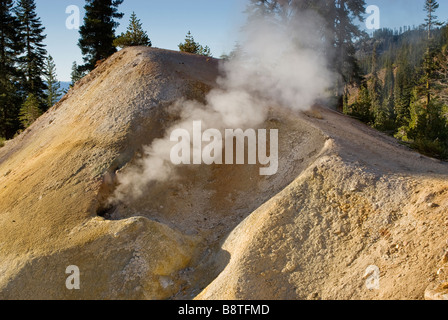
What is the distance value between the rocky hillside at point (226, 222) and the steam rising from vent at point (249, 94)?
0.32m

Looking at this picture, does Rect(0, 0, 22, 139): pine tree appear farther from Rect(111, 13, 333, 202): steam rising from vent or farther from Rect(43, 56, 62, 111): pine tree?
Rect(111, 13, 333, 202): steam rising from vent

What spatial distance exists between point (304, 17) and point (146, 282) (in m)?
16.1

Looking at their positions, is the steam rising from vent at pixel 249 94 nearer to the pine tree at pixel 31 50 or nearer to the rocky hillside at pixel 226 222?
the rocky hillside at pixel 226 222

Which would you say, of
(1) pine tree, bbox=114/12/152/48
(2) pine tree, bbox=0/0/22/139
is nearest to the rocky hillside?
(1) pine tree, bbox=114/12/152/48

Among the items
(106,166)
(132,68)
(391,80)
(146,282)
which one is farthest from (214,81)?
(391,80)

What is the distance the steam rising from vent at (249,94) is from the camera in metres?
8.54

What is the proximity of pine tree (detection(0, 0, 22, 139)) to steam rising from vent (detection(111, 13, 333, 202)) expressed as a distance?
18516 millimetres

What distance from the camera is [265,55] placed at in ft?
44.1

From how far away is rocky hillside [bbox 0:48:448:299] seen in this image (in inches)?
224

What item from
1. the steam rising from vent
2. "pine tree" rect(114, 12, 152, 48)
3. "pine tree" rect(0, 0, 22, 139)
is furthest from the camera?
"pine tree" rect(0, 0, 22, 139)

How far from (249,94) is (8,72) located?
76.7 feet

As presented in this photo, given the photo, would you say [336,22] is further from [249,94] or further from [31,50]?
→ [31,50]

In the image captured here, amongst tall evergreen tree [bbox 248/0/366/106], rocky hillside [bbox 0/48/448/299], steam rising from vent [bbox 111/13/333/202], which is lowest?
rocky hillside [bbox 0/48/448/299]

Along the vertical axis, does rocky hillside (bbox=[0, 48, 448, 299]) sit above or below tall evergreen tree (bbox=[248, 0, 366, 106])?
below
